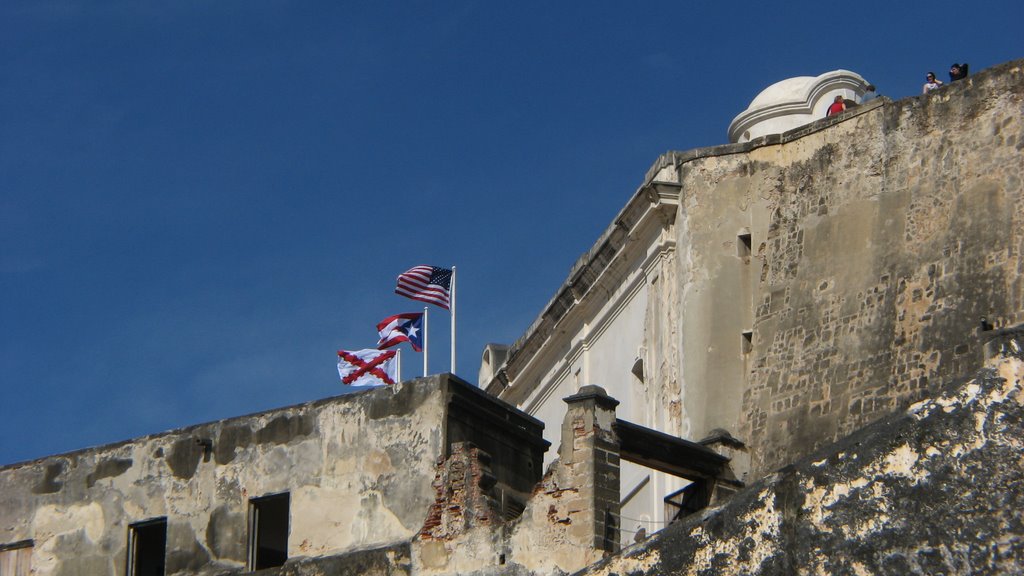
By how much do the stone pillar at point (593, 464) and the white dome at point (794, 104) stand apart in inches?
332

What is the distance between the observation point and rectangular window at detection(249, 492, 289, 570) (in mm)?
23984

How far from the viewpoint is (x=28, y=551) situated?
25797 millimetres

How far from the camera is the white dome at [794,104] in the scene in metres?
28.9

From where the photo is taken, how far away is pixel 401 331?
94.0 ft

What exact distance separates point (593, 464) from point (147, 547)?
691cm

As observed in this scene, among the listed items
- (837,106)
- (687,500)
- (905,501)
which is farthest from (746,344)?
(905,501)

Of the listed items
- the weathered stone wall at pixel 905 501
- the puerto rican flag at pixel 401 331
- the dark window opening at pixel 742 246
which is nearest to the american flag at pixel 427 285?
the puerto rican flag at pixel 401 331

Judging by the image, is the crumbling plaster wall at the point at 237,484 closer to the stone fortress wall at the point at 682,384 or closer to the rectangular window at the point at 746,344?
the stone fortress wall at the point at 682,384

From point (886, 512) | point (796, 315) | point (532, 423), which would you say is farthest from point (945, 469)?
point (796, 315)

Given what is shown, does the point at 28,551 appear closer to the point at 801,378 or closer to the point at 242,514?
the point at 242,514

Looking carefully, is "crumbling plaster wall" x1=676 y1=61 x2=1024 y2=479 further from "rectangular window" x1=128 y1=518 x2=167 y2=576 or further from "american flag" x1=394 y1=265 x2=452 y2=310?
"rectangular window" x1=128 y1=518 x2=167 y2=576

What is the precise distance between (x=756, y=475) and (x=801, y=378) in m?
1.47

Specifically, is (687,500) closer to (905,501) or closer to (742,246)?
(742,246)

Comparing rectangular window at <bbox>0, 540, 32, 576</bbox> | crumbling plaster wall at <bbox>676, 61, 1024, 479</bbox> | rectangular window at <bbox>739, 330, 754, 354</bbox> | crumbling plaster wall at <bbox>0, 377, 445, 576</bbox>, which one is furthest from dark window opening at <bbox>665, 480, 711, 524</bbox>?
rectangular window at <bbox>0, 540, 32, 576</bbox>
